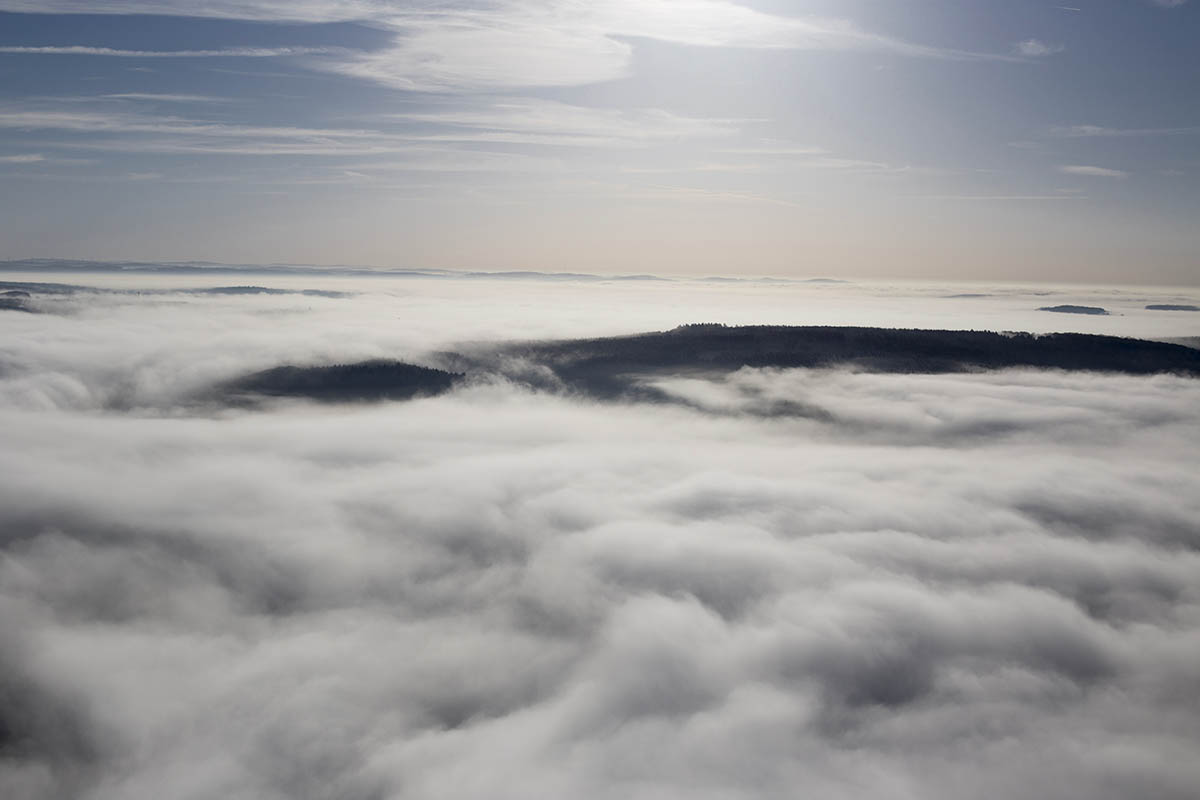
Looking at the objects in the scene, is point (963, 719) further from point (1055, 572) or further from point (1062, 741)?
point (1055, 572)

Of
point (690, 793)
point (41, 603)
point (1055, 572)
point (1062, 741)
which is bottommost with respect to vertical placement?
point (41, 603)

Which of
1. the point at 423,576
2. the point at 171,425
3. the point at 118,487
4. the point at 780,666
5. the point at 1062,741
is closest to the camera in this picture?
A: the point at 1062,741

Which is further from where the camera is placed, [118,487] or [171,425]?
Answer: [171,425]

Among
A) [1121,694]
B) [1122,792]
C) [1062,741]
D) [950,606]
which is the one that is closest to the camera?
[1122,792]

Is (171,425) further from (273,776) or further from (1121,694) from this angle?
(1121,694)

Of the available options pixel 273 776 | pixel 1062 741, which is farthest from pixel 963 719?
pixel 273 776

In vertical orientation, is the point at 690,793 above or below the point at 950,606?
below

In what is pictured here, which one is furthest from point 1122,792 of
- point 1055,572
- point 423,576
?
point 423,576

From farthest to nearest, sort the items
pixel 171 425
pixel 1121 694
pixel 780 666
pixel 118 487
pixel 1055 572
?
pixel 171 425 < pixel 118 487 < pixel 1055 572 < pixel 780 666 < pixel 1121 694

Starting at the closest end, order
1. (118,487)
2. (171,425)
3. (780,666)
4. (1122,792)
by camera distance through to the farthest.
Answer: (1122,792) < (780,666) < (118,487) < (171,425)
